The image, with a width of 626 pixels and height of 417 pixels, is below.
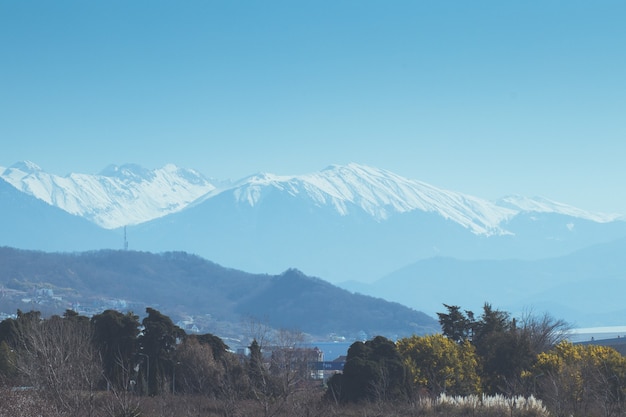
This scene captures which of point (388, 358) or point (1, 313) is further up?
point (1, 313)

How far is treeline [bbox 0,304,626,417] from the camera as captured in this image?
3597 cm

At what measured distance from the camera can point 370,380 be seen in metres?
43.3

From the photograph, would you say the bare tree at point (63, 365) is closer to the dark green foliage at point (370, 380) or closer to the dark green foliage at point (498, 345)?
the dark green foliage at point (370, 380)

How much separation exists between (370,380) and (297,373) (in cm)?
487

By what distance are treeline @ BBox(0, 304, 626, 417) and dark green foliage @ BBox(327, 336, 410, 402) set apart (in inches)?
2.0

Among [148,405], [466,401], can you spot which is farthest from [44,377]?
[466,401]

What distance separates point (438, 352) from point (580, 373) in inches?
310

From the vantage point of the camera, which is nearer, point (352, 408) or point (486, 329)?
point (352, 408)

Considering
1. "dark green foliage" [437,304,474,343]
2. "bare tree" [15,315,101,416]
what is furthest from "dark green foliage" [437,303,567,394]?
"bare tree" [15,315,101,416]

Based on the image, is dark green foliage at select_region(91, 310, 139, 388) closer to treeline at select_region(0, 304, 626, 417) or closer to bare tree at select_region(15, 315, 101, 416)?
treeline at select_region(0, 304, 626, 417)

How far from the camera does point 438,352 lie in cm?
Answer: 4791

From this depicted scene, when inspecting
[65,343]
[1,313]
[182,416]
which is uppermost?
[1,313]

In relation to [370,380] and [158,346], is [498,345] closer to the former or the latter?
[370,380]

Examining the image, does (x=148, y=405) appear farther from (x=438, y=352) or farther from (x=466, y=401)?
(x=438, y=352)
